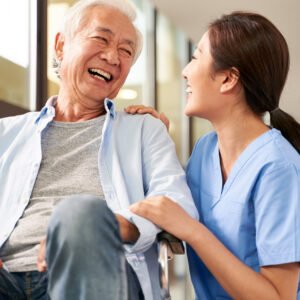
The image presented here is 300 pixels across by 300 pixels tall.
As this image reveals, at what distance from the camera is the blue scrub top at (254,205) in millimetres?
1386

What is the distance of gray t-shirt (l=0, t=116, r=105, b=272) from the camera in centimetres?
137

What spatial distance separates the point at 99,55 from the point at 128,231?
67cm

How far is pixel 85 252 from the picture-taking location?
946 millimetres

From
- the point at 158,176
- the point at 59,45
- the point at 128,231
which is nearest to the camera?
the point at 128,231

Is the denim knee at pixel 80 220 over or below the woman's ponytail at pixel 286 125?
below

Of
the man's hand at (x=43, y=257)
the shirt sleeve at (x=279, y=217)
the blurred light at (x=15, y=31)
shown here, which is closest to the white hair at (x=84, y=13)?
the shirt sleeve at (x=279, y=217)

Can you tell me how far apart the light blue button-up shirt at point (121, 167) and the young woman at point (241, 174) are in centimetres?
10

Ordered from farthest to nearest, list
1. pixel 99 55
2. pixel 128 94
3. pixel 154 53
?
pixel 154 53 → pixel 128 94 → pixel 99 55

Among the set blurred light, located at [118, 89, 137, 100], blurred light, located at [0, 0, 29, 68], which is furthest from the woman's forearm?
blurred light, located at [118, 89, 137, 100]

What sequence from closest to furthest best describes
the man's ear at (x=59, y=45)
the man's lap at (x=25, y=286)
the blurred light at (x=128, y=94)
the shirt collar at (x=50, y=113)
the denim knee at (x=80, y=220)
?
the denim knee at (x=80, y=220), the man's lap at (x=25, y=286), the shirt collar at (x=50, y=113), the man's ear at (x=59, y=45), the blurred light at (x=128, y=94)

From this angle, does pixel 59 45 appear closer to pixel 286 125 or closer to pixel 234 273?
pixel 286 125

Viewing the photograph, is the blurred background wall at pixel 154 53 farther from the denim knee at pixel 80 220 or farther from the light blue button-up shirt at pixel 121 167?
the denim knee at pixel 80 220

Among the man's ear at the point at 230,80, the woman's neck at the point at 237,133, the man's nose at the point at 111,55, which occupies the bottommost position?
the woman's neck at the point at 237,133

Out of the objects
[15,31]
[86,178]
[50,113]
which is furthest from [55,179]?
[15,31]
